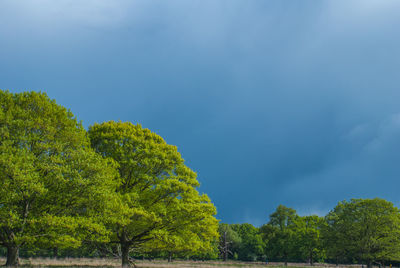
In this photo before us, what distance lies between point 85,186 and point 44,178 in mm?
3017

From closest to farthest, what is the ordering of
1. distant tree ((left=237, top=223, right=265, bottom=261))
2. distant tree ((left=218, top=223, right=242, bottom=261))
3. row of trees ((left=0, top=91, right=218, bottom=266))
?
row of trees ((left=0, top=91, right=218, bottom=266)) → distant tree ((left=218, top=223, right=242, bottom=261)) → distant tree ((left=237, top=223, right=265, bottom=261))

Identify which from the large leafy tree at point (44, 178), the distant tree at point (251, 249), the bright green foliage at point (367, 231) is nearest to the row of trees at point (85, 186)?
the large leafy tree at point (44, 178)

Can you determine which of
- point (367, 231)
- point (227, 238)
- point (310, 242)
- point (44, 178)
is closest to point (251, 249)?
point (227, 238)

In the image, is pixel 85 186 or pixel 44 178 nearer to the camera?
pixel 44 178

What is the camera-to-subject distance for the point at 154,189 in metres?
33.5

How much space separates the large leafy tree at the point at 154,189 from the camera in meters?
31.9

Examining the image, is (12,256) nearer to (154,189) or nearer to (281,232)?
(154,189)

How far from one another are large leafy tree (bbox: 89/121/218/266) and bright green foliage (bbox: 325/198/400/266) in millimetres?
42612

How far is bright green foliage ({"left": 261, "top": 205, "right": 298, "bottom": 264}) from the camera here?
305 ft

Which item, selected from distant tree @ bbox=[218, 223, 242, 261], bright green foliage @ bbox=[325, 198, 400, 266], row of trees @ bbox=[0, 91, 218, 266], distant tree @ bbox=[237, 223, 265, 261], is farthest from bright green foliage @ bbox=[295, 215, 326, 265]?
row of trees @ bbox=[0, 91, 218, 266]

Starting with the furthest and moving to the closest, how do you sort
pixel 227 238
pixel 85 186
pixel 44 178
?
pixel 227 238 < pixel 85 186 < pixel 44 178

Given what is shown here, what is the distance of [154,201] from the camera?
110 feet

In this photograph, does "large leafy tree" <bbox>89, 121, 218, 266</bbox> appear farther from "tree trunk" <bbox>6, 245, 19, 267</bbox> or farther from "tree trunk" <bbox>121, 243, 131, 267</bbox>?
"tree trunk" <bbox>6, 245, 19, 267</bbox>

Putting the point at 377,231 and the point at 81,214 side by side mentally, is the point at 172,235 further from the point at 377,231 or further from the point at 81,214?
the point at 377,231
